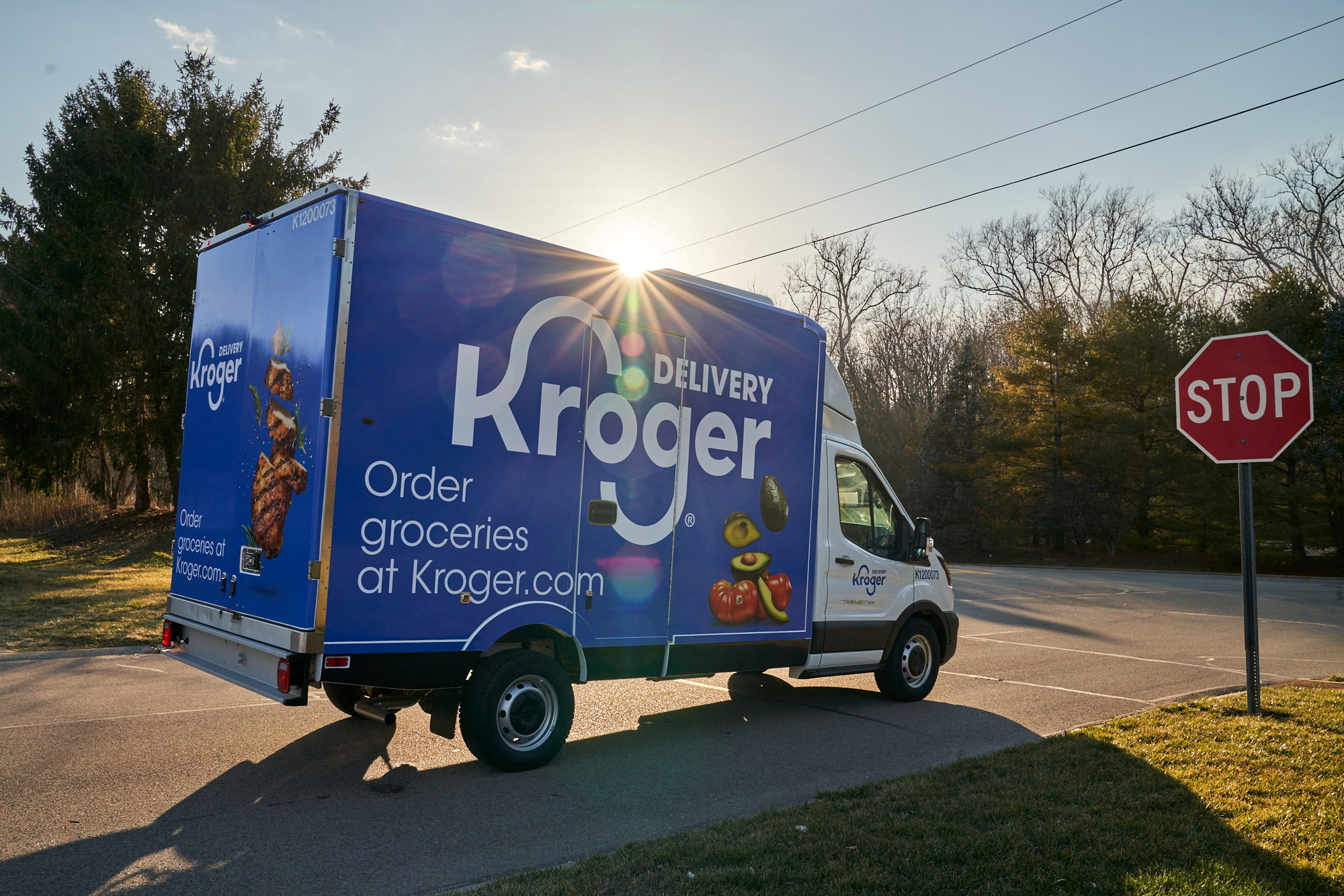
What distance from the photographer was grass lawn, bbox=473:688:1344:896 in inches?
159

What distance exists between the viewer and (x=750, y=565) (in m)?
7.32

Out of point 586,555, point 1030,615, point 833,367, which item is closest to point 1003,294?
point 1030,615

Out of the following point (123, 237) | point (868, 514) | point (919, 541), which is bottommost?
point (919, 541)

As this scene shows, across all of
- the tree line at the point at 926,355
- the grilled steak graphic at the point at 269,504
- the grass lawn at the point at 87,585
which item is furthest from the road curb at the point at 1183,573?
the grilled steak graphic at the point at 269,504

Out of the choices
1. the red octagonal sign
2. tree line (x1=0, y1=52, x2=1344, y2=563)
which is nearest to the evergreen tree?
tree line (x1=0, y1=52, x2=1344, y2=563)

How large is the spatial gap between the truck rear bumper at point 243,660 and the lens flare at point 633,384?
8.80 feet

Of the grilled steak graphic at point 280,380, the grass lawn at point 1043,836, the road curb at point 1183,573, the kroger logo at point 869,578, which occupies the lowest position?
the grass lawn at point 1043,836

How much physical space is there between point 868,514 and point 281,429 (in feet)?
16.9

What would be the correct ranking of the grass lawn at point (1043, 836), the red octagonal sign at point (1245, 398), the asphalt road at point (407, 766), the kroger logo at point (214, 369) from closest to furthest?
the grass lawn at point (1043, 836), the asphalt road at point (407, 766), the kroger logo at point (214, 369), the red octagonal sign at point (1245, 398)

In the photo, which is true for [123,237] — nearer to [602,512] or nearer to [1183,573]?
[602,512]

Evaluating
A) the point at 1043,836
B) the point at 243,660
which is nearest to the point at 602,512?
the point at 243,660

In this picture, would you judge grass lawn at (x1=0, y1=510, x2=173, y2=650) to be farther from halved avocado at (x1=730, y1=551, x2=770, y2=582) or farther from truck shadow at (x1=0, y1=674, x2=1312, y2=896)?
halved avocado at (x1=730, y1=551, x2=770, y2=582)

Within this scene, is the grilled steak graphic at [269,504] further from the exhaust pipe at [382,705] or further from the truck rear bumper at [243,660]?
the exhaust pipe at [382,705]

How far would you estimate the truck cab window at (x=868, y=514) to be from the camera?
8273mm
